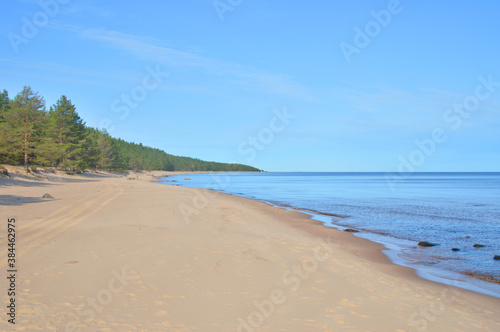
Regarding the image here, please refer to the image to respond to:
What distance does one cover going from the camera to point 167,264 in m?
8.27

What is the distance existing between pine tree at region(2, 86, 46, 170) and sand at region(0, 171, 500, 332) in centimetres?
2973

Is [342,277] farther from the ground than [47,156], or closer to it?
closer to it

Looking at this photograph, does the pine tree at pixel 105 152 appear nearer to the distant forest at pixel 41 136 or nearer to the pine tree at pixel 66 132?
the distant forest at pixel 41 136

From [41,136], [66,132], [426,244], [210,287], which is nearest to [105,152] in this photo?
[66,132]

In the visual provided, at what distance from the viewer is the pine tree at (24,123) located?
37031 mm

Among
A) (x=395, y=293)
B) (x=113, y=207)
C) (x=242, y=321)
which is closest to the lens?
(x=242, y=321)

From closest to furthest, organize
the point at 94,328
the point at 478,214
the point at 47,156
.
→ the point at 94,328 < the point at 478,214 < the point at 47,156

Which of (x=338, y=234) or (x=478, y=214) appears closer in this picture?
(x=338, y=234)

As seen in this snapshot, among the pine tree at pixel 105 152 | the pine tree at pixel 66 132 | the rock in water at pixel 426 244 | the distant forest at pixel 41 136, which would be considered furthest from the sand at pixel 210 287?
the pine tree at pixel 105 152

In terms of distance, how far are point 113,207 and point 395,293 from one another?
1628cm

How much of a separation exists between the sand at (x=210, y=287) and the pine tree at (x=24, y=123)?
29731mm

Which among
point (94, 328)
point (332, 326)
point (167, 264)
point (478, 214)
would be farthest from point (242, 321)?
point (478, 214)

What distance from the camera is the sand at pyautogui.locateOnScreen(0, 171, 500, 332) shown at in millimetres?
5352

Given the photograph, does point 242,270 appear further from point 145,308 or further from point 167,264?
point 145,308
